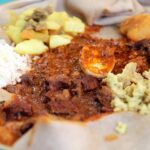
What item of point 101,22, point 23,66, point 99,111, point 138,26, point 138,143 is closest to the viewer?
point 138,143

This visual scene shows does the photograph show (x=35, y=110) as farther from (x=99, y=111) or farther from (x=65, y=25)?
(x=65, y=25)

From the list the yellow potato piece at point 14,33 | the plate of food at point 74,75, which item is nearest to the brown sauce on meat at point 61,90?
the plate of food at point 74,75

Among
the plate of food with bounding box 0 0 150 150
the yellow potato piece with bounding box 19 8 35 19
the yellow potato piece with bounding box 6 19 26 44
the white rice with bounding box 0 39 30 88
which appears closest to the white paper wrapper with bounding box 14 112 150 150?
the plate of food with bounding box 0 0 150 150

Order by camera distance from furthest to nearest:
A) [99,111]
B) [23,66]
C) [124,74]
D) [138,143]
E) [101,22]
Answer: [101,22] → [23,66] → [124,74] → [99,111] → [138,143]

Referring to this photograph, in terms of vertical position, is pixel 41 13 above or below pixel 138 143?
above

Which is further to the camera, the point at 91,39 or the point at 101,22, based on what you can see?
the point at 101,22

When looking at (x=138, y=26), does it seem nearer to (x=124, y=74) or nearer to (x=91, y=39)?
(x=91, y=39)

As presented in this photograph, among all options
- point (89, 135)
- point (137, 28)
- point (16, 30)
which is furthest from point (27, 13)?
point (89, 135)

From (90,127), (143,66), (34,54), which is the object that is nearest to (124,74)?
(143,66)
